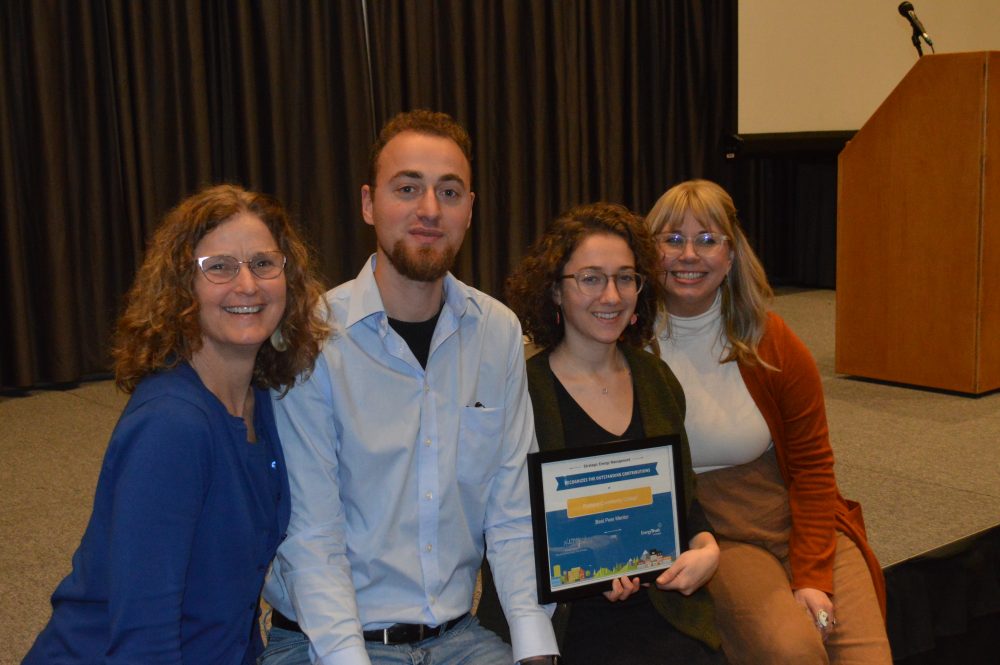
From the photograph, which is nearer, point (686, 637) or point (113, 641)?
point (113, 641)

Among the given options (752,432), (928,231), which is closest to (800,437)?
(752,432)

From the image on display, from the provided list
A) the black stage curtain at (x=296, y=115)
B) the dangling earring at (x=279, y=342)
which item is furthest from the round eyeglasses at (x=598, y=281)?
the black stage curtain at (x=296, y=115)

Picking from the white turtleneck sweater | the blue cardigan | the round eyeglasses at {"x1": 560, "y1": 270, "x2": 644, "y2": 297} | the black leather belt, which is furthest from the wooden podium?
the blue cardigan

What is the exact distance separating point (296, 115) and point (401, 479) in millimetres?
4637

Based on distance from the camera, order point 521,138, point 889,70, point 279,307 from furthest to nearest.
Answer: point 889,70, point 521,138, point 279,307

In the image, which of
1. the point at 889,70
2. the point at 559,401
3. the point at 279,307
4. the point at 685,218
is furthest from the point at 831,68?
the point at 279,307

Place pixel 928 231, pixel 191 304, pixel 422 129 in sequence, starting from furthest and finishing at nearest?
pixel 928 231 < pixel 422 129 < pixel 191 304

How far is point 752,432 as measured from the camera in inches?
88.0

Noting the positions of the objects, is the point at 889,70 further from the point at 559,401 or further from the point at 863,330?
the point at 559,401

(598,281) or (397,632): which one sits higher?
(598,281)

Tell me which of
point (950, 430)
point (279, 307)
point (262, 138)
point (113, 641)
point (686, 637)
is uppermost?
point (262, 138)

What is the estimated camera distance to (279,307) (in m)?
1.69

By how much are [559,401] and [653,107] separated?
624 cm

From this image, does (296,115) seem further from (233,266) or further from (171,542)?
(171,542)
